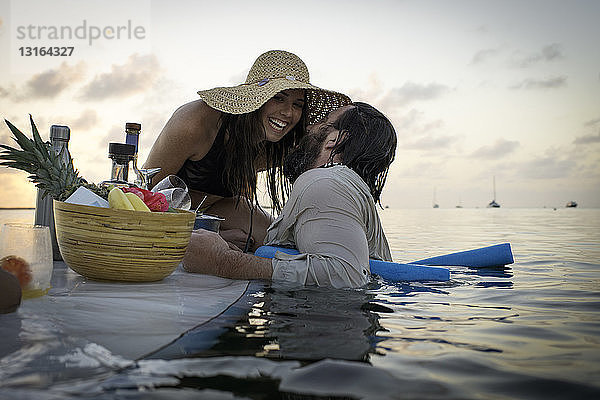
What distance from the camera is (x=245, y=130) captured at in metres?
3.99

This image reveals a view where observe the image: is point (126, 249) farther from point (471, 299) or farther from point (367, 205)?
point (471, 299)

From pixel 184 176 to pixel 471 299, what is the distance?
2.48 meters

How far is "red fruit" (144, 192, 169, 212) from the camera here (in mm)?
2492

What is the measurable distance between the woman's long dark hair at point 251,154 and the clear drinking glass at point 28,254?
81.7 inches

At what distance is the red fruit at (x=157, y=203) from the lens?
2492 mm

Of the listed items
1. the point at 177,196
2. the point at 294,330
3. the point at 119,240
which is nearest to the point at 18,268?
Result: the point at 119,240

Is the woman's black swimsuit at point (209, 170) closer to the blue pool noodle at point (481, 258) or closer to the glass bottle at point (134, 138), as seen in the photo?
the glass bottle at point (134, 138)

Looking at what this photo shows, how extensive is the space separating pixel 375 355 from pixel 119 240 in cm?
127

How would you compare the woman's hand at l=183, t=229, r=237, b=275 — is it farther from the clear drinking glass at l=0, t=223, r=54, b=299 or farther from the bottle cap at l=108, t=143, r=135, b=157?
the clear drinking glass at l=0, t=223, r=54, b=299

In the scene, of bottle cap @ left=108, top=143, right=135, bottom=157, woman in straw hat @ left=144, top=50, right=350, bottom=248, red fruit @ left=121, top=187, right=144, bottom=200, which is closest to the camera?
red fruit @ left=121, top=187, right=144, bottom=200

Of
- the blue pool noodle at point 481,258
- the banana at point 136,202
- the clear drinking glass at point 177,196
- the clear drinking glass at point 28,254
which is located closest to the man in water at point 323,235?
the clear drinking glass at point 177,196

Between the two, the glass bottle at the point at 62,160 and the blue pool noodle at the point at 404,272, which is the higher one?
the glass bottle at the point at 62,160

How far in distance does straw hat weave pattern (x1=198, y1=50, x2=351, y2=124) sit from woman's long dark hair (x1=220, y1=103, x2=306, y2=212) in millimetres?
149

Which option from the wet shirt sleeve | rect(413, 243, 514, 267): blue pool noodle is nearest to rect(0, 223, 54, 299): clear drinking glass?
the wet shirt sleeve
